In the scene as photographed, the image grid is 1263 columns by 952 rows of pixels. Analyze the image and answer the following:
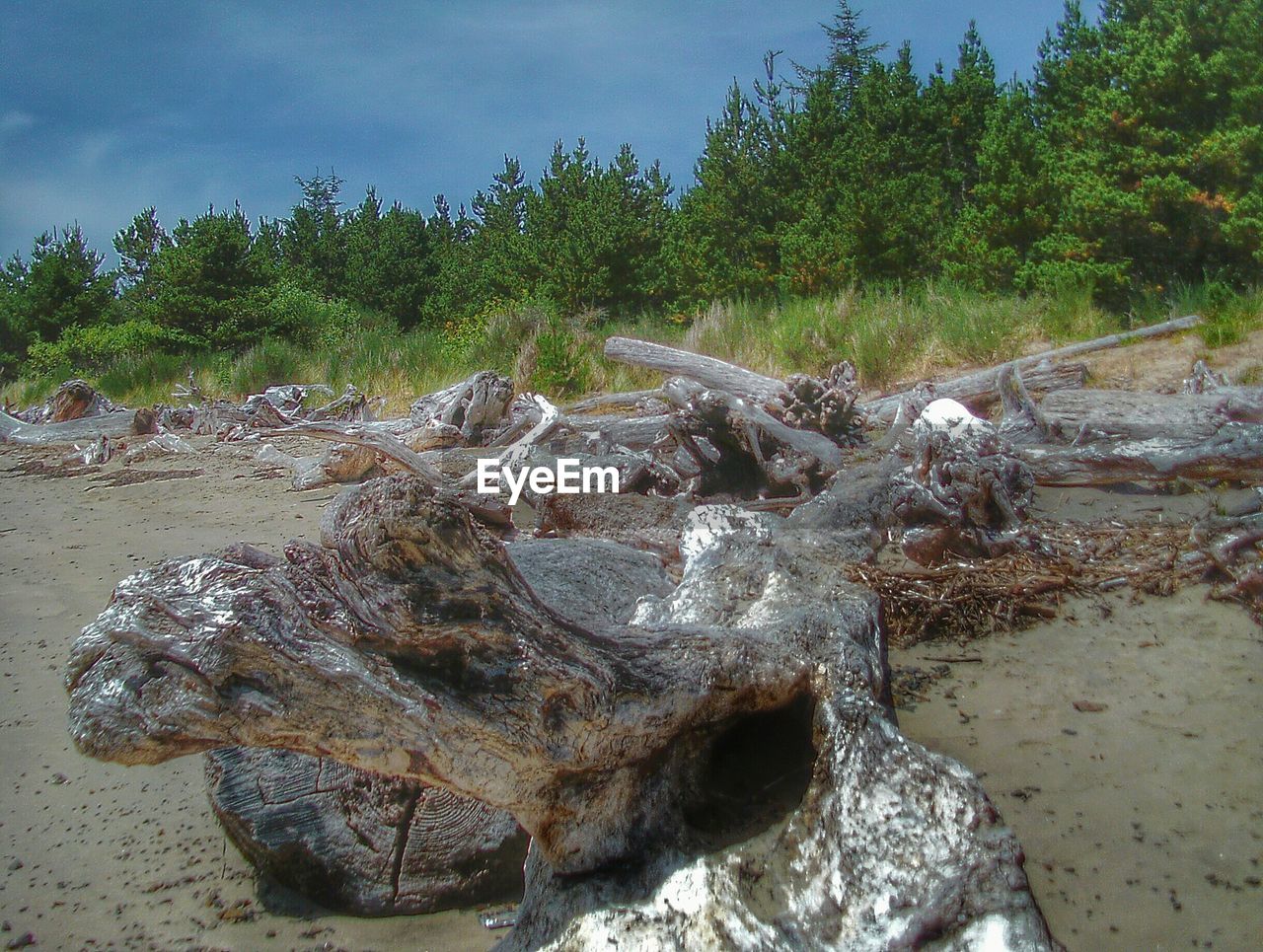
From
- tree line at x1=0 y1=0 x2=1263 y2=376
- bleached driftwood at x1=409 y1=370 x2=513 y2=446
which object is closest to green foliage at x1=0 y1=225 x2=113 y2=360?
tree line at x1=0 y1=0 x2=1263 y2=376

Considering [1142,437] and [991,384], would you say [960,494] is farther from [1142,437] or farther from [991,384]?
[991,384]

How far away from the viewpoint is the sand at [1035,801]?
6.63 feet

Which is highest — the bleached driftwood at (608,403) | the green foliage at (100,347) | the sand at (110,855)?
the green foliage at (100,347)

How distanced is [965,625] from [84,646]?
289 cm

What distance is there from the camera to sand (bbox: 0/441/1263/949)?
79.6 inches

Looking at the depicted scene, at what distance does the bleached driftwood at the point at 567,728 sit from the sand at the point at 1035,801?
46cm

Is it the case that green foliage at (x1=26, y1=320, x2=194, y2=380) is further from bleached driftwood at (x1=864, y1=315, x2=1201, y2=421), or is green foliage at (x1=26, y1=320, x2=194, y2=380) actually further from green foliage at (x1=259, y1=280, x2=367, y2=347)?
bleached driftwood at (x1=864, y1=315, x2=1201, y2=421)

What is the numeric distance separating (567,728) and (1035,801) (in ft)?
4.38

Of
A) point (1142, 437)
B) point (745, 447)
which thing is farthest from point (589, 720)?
point (1142, 437)

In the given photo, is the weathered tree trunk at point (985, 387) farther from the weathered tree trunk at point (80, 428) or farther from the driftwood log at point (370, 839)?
the weathered tree trunk at point (80, 428)

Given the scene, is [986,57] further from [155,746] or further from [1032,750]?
[155,746]

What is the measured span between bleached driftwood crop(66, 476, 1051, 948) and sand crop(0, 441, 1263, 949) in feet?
1.50

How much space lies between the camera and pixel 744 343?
37.5ft

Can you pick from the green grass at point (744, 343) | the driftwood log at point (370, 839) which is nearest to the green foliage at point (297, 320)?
the green grass at point (744, 343)
